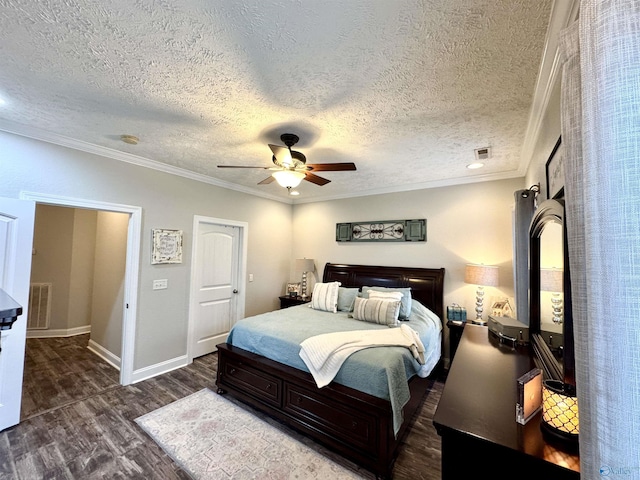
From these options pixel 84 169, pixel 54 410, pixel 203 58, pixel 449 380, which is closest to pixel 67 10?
pixel 203 58

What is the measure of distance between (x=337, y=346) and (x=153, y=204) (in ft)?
9.34

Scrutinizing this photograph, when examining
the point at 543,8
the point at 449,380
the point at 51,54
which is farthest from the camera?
the point at 51,54

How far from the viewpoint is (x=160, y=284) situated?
342 centimetres

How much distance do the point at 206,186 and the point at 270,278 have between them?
2.01 metres

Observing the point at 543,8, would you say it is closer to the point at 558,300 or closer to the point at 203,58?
the point at 558,300

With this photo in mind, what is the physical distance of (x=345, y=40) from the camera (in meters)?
1.39

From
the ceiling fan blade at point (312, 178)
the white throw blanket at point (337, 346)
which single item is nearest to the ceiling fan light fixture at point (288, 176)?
the ceiling fan blade at point (312, 178)

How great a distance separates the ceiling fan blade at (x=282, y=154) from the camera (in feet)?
7.21

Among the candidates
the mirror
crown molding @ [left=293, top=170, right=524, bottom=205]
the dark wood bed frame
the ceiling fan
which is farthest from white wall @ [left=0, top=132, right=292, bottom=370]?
the mirror

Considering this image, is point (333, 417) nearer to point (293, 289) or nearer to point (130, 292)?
point (130, 292)

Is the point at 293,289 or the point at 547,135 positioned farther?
the point at 293,289

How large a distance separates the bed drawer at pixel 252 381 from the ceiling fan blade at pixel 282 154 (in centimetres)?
202

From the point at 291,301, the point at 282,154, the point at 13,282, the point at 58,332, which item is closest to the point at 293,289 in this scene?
the point at 291,301

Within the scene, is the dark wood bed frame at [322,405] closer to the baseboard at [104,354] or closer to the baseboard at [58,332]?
the baseboard at [104,354]
